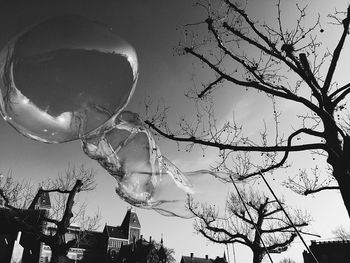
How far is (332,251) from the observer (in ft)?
129

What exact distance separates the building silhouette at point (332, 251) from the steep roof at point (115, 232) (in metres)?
73.4

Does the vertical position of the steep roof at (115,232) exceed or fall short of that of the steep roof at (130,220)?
it falls short

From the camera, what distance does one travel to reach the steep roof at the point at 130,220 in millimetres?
108312

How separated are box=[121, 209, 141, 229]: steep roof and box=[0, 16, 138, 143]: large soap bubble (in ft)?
366

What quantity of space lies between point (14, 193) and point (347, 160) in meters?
27.2

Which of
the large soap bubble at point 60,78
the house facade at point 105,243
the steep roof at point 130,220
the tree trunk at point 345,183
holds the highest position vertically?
the steep roof at point 130,220

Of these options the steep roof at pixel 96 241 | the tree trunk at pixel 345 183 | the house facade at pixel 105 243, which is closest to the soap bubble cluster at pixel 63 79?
the tree trunk at pixel 345 183

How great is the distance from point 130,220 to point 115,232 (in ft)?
32.4

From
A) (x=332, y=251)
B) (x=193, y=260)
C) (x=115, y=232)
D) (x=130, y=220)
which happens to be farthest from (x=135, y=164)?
(x=130, y=220)

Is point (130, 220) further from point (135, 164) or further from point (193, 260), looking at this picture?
point (135, 164)

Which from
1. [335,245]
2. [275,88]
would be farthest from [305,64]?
[335,245]

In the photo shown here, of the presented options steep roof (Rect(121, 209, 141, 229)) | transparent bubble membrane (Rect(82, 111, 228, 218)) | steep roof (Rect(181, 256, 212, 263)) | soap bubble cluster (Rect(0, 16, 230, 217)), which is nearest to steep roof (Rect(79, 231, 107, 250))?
steep roof (Rect(121, 209, 141, 229))

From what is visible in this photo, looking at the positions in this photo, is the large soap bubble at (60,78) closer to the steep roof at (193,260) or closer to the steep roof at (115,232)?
the steep roof at (193,260)

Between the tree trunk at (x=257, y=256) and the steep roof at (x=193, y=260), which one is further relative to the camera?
the steep roof at (x=193, y=260)
